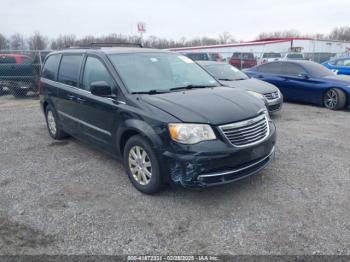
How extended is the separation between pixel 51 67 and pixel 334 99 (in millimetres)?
7321

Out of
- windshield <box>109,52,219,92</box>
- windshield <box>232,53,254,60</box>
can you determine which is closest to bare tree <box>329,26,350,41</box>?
windshield <box>232,53,254,60</box>

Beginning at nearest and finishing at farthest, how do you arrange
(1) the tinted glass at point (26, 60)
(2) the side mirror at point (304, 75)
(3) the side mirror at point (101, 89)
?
(3) the side mirror at point (101, 89)
(2) the side mirror at point (304, 75)
(1) the tinted glass at point (26, 60)

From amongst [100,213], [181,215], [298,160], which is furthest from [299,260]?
[298,160]

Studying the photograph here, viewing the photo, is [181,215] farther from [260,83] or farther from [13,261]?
[260,83]

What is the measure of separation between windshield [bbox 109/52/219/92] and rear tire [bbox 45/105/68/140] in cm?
235

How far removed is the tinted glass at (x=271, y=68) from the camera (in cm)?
985

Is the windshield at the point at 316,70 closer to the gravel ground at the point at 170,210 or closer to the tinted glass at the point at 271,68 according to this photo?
the tinted glass at the point at 271,68

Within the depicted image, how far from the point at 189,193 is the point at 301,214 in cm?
129

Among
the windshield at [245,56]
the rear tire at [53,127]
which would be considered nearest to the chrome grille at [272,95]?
the rear tire at [53,127]

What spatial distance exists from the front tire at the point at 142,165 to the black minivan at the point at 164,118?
1 centimetres

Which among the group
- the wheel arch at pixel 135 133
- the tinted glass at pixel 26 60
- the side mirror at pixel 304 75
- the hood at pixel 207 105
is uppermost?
the tinted glass at pixel 26 60

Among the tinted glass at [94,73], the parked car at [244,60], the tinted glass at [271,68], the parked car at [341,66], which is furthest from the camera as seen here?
the parked car at [244,60]

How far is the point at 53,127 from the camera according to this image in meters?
6.11

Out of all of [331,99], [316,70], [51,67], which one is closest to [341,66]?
[316,70]
